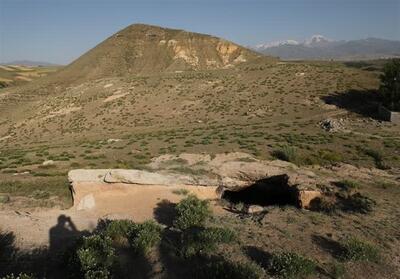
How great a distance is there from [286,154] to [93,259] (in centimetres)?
1815

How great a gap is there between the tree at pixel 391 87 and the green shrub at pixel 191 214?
3034cm

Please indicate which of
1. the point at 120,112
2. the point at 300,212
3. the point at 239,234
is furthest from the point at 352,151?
the point at 120,112

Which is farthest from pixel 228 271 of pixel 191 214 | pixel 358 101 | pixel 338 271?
pixel 358 101

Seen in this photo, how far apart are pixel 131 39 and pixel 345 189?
113 metres

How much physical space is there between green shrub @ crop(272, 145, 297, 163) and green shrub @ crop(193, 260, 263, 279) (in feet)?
50.8

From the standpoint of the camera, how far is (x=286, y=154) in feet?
88.5

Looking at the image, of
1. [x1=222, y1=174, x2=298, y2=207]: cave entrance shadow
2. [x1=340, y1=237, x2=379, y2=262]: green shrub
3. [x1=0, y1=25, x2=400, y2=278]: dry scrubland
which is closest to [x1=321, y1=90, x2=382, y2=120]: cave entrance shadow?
[x1=0, y1=25, x2=400, y2=278]: dry scrubland

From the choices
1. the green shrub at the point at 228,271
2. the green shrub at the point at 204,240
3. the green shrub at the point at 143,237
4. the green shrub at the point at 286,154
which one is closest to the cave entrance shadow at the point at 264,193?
the green shrub at the point at 286,154

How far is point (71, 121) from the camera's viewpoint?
5478 cm

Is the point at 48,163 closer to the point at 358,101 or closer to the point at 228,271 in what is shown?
the point at 228,271

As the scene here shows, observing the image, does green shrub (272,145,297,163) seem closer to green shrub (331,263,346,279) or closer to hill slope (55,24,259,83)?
green shrub (331,263,346,279)

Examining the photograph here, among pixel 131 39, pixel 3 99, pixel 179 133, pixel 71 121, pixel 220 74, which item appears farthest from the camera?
pixel 131 39

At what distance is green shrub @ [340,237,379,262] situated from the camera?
41.7 ft

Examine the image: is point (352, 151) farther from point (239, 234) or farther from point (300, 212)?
point (239, 234)
